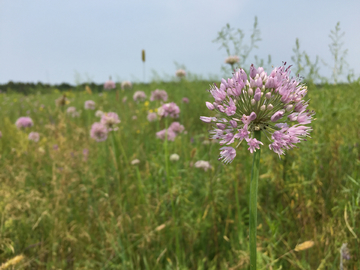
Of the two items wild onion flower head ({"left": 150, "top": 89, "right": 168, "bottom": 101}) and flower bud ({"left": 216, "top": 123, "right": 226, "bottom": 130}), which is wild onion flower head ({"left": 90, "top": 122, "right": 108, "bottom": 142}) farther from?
flower bud ({"left": 216, "top": 123, "right": 226, "bottom": 130})

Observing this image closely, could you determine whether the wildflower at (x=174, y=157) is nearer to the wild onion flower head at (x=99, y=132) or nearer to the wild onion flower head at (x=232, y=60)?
the wild onion flower head at (x=99, y=132)

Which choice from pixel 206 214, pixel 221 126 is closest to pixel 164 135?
pixel 206 214

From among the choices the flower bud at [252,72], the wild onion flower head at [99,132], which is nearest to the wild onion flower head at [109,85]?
the wild onion flower head at [99,132]

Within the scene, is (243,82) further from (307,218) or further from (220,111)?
(307,218)

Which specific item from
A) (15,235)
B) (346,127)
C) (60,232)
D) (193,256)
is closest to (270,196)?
(193,256)

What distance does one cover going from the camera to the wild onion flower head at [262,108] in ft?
3.38

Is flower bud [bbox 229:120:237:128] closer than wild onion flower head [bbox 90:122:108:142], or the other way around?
flower bud [bbox 229:120:237:128]

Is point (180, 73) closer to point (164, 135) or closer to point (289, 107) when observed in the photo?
point (164, 135)

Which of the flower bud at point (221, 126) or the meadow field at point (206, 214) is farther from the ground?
the flower bud at point (221, 126)

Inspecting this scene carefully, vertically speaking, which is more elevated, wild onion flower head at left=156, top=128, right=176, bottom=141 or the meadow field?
wild onion flower head at left=156, top=128, right=176, bottom=141

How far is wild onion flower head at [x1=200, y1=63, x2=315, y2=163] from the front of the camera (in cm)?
103

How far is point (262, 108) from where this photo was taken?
1.03 meters

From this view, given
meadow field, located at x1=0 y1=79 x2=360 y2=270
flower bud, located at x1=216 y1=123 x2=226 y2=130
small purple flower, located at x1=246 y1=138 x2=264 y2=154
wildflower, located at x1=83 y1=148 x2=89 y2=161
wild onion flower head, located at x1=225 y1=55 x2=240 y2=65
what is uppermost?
wild onion flower head, located at x1=225 y1=55 x2=240 y2=65

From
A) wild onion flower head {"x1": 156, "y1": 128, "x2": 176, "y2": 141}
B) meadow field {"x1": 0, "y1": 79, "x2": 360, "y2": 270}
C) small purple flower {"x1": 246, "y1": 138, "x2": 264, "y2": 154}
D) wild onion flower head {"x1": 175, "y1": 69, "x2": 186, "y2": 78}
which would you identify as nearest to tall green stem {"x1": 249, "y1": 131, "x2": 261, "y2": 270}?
small purple flower {"x1": 246, "y1": 138, "x2": 264, "y2": 154}
